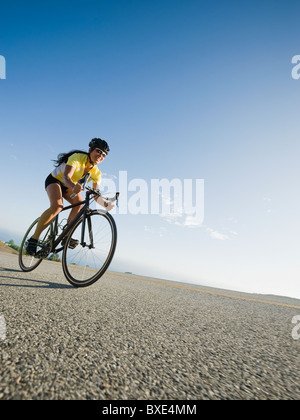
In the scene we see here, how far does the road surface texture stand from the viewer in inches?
33.6

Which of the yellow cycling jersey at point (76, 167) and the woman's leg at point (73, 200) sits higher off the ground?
the yellow cycling jersey at point (76, 167)

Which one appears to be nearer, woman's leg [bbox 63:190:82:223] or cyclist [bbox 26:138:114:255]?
cyclist [bbox 26:138:114:255]

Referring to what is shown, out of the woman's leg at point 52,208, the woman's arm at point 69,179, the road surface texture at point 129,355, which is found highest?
the woman's arm at point 69,179

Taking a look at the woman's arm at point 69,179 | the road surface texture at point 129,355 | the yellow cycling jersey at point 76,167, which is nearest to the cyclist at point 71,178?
the yellow cycling jersey at point 76,167

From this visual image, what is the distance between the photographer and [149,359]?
45.2 inches

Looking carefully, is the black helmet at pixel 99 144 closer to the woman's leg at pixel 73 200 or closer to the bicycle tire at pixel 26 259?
the woman's leg at pixel 73 200

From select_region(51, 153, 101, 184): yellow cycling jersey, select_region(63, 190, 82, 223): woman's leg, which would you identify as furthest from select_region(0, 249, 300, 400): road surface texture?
select_region(51, 153, 101, 184): yellow cycling jersey

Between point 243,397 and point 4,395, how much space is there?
0.92m

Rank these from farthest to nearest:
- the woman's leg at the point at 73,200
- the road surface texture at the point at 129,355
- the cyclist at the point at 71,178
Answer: the woman's leg at the point at 73,200
the cyclist at the point at 71,178
the road surface texture at the point at 129,355

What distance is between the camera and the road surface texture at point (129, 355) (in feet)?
2.80

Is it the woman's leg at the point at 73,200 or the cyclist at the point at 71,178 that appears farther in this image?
the woman's leg at the point at 73,200

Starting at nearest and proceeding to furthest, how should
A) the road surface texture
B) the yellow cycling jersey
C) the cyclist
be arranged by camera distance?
the road surface texture
the yellow cycling jersey
the cyclist

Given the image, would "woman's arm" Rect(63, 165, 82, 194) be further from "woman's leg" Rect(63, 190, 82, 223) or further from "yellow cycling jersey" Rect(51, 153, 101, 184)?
"woman's leg" Rect(63, 190, 82, 223)

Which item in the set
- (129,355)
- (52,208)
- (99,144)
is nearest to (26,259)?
(52,208)
